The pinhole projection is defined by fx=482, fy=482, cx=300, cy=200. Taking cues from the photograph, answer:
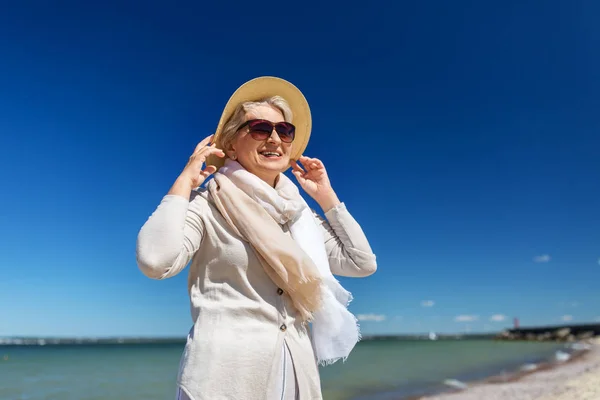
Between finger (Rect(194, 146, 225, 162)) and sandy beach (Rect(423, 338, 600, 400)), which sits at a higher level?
finger (Rect(194, 146, 225, 162))

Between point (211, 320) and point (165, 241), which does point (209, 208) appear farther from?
point (211, 320)

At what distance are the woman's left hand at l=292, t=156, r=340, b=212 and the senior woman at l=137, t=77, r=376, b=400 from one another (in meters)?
0.16

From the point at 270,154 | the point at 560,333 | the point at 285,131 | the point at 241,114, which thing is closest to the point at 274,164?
the point at 270,154

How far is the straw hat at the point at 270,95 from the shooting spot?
7.36ft

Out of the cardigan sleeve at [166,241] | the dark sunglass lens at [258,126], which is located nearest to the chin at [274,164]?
the dark sunglass lens at [258,126]

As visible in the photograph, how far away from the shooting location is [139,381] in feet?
66.3

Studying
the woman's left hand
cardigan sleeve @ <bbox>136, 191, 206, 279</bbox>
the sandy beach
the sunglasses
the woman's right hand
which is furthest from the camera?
the sandy beach

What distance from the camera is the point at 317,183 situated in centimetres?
239

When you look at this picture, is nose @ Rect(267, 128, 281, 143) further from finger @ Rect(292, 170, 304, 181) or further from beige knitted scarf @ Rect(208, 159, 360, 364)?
finger @ Rect(292, 170, 304, 181)

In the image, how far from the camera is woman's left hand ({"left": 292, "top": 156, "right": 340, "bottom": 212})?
2359mm

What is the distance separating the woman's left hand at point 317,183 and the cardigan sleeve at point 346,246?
51mm

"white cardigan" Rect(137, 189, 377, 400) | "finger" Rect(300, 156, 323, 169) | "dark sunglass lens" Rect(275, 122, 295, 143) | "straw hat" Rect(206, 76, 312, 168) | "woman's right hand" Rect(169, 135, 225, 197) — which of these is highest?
"straw hat" Rect(206, 76, 312, 168)

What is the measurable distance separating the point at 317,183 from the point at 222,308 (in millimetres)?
886

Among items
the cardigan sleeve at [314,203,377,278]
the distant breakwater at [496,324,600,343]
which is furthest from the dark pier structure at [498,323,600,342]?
the cardigan sleeve at [314,203,377,278]
